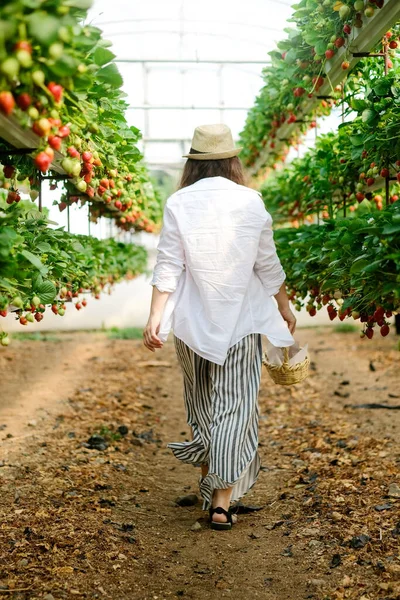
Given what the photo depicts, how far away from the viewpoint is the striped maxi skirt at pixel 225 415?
11.5ft

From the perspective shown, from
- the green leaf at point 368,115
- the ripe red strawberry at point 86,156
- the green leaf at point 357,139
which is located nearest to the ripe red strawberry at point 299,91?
the green leaf at point 357,139

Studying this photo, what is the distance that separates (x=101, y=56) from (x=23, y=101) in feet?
2.04

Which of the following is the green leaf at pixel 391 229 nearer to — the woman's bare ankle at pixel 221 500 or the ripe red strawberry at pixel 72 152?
the ripe red strawberry at pixel 72 152

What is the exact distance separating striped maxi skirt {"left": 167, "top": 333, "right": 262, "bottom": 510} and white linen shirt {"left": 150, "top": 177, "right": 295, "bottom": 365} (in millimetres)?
127

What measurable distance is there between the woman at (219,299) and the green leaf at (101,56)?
0.92m

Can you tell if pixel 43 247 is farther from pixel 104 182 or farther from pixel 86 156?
pixel 104 182

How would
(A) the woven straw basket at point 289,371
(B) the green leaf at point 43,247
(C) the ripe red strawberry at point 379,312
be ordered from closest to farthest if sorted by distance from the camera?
(C) the ripe red strawberry at point 379,312, (B) the green leaf at point 43,247, (A) the woven straw basket at point 289,371

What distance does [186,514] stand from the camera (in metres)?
3.90

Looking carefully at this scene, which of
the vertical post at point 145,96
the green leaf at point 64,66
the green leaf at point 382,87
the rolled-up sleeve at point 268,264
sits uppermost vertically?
the vertical post at point 145,96

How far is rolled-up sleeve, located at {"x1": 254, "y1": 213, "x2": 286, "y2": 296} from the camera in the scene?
360 cm

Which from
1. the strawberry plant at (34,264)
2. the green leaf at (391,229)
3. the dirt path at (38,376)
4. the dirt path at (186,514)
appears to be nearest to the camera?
the green leaf at (391,229)

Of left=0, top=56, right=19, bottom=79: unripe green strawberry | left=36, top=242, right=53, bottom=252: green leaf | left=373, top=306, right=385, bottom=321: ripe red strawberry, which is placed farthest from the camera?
left=36, top=242, right=53, bottom=252: green leaf

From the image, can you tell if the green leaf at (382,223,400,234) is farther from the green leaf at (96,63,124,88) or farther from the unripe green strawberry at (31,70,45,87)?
the unripe green strawberry at (31,70,45,87)

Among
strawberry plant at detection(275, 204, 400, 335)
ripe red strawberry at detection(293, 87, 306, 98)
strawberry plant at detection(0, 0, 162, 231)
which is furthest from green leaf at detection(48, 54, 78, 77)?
ripe red strawberry at detection(293, 87, 306, 98)
